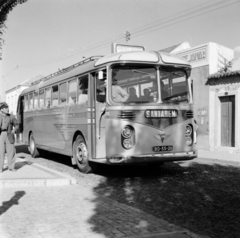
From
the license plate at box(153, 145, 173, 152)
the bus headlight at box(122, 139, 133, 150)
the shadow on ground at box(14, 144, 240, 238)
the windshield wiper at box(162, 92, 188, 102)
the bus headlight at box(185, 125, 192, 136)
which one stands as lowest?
the shadow on ground at box(14, 144, 240, 238)

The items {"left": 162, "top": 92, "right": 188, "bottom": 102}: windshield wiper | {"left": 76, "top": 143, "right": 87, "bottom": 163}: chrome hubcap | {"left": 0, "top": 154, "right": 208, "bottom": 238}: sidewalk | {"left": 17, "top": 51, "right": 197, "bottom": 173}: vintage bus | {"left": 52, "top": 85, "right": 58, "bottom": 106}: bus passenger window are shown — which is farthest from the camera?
{"left": 52, "top": 85, "right": 58, "bottom": 106}: bus passenger window

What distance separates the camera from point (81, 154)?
1053 centimetres

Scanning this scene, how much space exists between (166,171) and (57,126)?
13.5ft

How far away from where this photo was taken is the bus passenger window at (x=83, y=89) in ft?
33.3

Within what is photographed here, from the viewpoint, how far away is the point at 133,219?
5.43 m

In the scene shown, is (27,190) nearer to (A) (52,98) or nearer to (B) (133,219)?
(B) (133,219)

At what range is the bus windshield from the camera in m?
8.88

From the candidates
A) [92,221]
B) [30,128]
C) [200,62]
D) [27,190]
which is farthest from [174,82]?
[200,62]

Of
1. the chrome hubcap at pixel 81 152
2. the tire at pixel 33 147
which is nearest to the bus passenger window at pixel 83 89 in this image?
the chrome hubcap at pixel 81 152

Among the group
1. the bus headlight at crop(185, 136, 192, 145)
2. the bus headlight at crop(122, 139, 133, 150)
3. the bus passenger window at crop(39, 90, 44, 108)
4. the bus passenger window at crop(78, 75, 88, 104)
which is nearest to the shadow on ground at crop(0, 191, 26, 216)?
the bus headlight at crop(122, 139, 133, 150)

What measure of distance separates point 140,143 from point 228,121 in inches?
459

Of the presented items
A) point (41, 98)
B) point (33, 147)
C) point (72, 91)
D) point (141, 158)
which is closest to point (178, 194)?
point (141, 158)

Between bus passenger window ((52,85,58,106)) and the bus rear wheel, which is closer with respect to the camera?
the bus rear wheel

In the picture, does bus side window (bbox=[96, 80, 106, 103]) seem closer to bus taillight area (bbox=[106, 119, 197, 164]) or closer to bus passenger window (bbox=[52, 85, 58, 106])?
bus taillight area (bbox=[106, 119, 197, 164])
